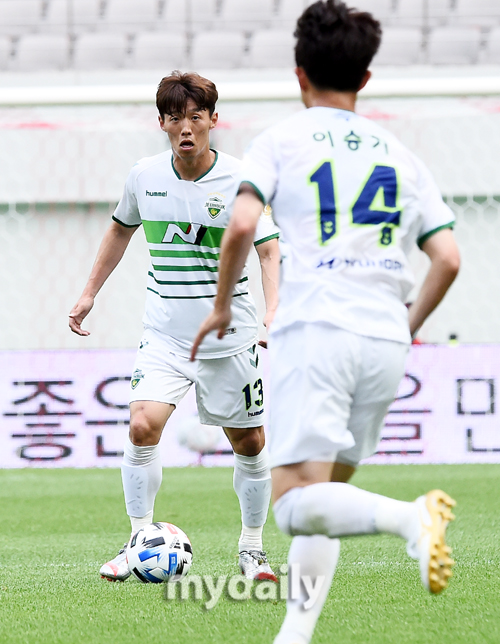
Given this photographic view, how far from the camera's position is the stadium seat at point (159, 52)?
1439cm

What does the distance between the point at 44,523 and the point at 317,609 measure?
3791mm

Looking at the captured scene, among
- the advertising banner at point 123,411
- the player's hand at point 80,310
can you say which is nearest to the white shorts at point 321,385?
the player's hand at point 80,310

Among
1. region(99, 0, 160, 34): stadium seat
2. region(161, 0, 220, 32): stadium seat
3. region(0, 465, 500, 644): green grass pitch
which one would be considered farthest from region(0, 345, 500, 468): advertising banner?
region(99, 0, 160, 34): stadium seat

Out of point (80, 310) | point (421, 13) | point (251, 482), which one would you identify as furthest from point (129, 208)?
point (421, 13)

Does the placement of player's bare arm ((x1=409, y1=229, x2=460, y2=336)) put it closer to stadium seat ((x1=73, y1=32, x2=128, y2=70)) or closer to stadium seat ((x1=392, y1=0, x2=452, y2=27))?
stadium seat ((x1=73, y1=32, x2=128, y2=70))

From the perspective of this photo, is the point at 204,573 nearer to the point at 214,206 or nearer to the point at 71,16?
the point at 214,206

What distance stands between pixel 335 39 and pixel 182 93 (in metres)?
1.73

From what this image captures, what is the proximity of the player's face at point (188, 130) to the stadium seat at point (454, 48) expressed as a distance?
1055 cm

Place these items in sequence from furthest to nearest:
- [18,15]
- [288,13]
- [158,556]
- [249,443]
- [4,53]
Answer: [18,15], [288,13], [4,53], [249,443], [158,556]

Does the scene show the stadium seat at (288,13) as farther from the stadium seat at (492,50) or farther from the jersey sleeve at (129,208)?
the jersey sleeve at (129,208)

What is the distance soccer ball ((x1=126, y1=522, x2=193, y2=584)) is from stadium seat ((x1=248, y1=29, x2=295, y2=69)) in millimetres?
11181

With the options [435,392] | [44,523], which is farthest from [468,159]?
[44,523]

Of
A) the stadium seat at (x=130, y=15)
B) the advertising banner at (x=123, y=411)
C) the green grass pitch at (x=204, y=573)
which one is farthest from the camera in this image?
the stadium seat at (x=130, y=15)

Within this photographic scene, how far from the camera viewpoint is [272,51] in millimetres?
14297
